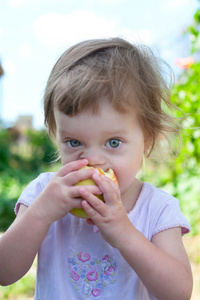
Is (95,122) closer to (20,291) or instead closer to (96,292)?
(96,292)

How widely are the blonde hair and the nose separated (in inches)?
6.0

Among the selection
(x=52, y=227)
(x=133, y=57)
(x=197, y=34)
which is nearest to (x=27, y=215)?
(x=52, y=227)

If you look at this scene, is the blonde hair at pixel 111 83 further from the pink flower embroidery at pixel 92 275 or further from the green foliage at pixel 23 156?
the green foliage at pixel 23 156

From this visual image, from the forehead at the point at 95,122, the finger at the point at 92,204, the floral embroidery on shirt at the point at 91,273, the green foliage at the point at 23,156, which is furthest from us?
the green foliage at the point at 23,156

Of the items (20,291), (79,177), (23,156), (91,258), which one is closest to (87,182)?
(79,177)

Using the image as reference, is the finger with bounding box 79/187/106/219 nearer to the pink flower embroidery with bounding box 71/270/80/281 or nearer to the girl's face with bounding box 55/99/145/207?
the girl's face with bounding box 55/99/145/207

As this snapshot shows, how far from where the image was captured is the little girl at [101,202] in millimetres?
1416

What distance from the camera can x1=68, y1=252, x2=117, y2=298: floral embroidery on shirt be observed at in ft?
5.15

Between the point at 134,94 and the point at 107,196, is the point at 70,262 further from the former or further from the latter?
the point at 134,94

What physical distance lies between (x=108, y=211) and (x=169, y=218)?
344mm

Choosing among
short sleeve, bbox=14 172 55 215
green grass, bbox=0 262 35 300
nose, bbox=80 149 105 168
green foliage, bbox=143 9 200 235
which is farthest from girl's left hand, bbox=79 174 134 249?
green foliage, bbox=143 9 200 235

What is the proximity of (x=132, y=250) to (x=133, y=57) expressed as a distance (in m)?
A: 0.80

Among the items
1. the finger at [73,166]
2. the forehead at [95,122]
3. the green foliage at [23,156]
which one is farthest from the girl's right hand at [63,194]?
the green foliage at [23,156]

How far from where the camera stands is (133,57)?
1.72 m
